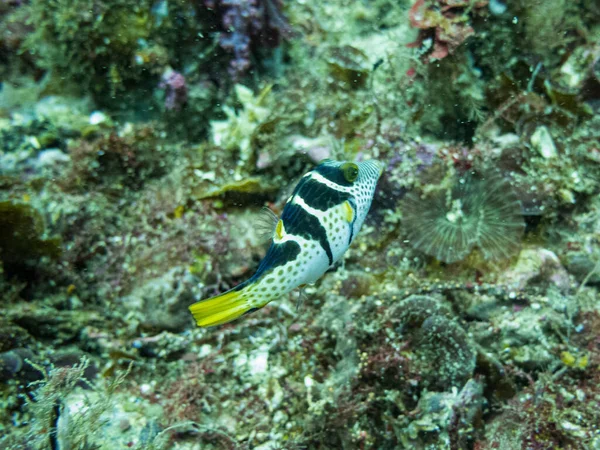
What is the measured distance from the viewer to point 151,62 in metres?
5.45

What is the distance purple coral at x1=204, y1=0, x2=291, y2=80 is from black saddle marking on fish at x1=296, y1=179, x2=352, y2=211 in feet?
12.3

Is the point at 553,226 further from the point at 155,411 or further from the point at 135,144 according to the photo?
the point at 135,144

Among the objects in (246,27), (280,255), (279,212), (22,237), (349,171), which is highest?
(246,27)

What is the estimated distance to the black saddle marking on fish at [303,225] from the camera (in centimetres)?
217

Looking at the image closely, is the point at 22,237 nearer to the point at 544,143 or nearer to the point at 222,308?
the point at 222,308

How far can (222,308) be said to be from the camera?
2.00 meters

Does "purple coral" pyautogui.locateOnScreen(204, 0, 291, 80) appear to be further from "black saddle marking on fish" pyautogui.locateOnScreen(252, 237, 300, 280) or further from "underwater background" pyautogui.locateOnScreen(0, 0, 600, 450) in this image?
"black saddle marking on fish" pyautogui.locateOnScreen(252, 237, 300, 280)

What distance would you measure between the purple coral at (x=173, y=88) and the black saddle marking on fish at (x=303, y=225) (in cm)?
399

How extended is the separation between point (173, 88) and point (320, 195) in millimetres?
4037

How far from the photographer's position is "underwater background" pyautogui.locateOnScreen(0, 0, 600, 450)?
3.42 metres

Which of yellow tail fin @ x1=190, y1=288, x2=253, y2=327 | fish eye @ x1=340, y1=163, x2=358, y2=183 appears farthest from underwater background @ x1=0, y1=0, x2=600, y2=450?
fish eye @ x1=340, y1=163, x2=358, y2=183

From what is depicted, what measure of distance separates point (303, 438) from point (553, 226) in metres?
3.27

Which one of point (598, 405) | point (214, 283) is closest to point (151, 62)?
point (214, 283)

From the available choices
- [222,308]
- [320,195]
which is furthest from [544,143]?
[222,308]
